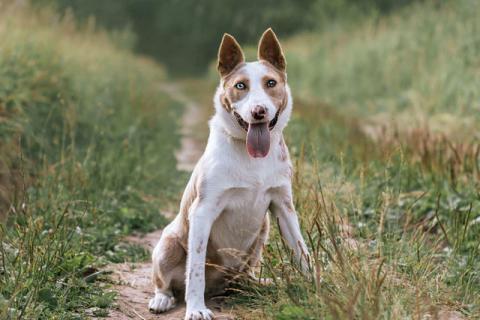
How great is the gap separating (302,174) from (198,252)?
1.94 meters

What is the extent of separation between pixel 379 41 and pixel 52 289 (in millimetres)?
13507

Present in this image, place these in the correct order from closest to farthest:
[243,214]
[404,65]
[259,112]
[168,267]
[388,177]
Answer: [259,112] < [243,214] < [168,267] < [388,177] < [404,65]

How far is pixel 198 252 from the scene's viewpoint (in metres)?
3.97

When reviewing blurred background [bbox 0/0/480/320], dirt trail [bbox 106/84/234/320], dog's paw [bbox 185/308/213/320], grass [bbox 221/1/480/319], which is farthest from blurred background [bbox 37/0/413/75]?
dog's paw [bbox 185/308/213/320]

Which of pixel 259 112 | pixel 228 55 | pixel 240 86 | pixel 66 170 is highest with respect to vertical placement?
pixel 228 55

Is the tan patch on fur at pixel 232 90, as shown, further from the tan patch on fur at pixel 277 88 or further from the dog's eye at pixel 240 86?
the tan patch on fur at pixel 277 88

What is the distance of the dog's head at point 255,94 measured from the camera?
152 inches

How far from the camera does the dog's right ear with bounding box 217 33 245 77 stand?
13.6 feet

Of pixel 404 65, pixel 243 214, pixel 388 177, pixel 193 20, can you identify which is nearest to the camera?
pixel 243 214

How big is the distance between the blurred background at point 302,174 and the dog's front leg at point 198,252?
0.26 metres

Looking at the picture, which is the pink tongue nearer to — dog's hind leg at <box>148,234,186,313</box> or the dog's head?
the dog's head

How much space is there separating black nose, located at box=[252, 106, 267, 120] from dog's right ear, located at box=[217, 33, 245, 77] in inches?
19.2

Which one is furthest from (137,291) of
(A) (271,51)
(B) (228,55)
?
(A) (271,51)

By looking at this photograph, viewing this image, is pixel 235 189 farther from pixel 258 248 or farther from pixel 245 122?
pixel 258 248
